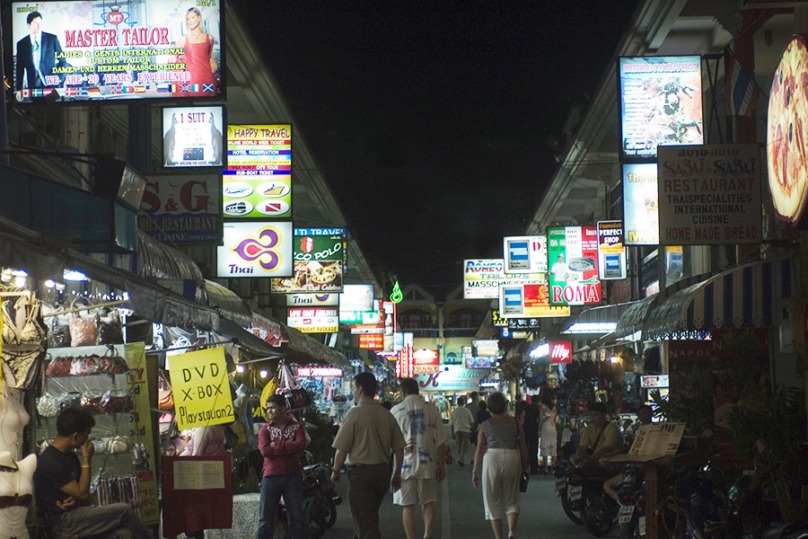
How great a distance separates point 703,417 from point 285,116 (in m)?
16.5

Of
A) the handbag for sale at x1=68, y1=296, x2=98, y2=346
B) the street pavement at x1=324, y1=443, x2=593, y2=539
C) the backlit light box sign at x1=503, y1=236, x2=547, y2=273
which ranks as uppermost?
the backlit light box sign at x1=503, y1=236, x2=547, y2=273

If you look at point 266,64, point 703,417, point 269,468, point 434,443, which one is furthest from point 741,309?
point 266,64

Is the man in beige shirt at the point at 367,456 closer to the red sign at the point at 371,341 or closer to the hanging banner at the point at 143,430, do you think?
the hanging banner at the point at 143,430

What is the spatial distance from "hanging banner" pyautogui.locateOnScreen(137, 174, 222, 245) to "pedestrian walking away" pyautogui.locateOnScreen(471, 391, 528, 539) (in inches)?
207

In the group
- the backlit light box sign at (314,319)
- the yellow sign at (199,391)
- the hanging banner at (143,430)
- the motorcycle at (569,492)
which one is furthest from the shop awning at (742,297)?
the backlit light box sign at (314,319)

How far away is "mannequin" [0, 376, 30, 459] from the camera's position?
8.13m

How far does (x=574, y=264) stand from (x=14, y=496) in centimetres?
2085

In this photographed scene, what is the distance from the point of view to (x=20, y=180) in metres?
8.59

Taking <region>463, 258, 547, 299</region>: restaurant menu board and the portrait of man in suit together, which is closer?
the portrait of man in suit

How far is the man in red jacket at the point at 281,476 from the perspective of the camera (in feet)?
40.4

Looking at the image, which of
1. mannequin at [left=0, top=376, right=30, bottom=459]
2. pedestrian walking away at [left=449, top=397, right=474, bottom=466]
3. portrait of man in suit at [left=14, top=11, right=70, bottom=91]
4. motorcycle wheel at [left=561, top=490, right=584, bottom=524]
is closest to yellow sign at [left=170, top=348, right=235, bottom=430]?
mannequin at [left=0, top=376, right=30, bottom=459]

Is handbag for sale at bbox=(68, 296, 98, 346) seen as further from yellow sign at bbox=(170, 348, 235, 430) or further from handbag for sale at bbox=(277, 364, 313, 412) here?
handbag for sale at bbox=(277, 364, 313, 412)

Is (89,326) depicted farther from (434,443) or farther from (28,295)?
(434,443)

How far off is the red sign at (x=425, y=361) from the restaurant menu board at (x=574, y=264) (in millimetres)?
56433
